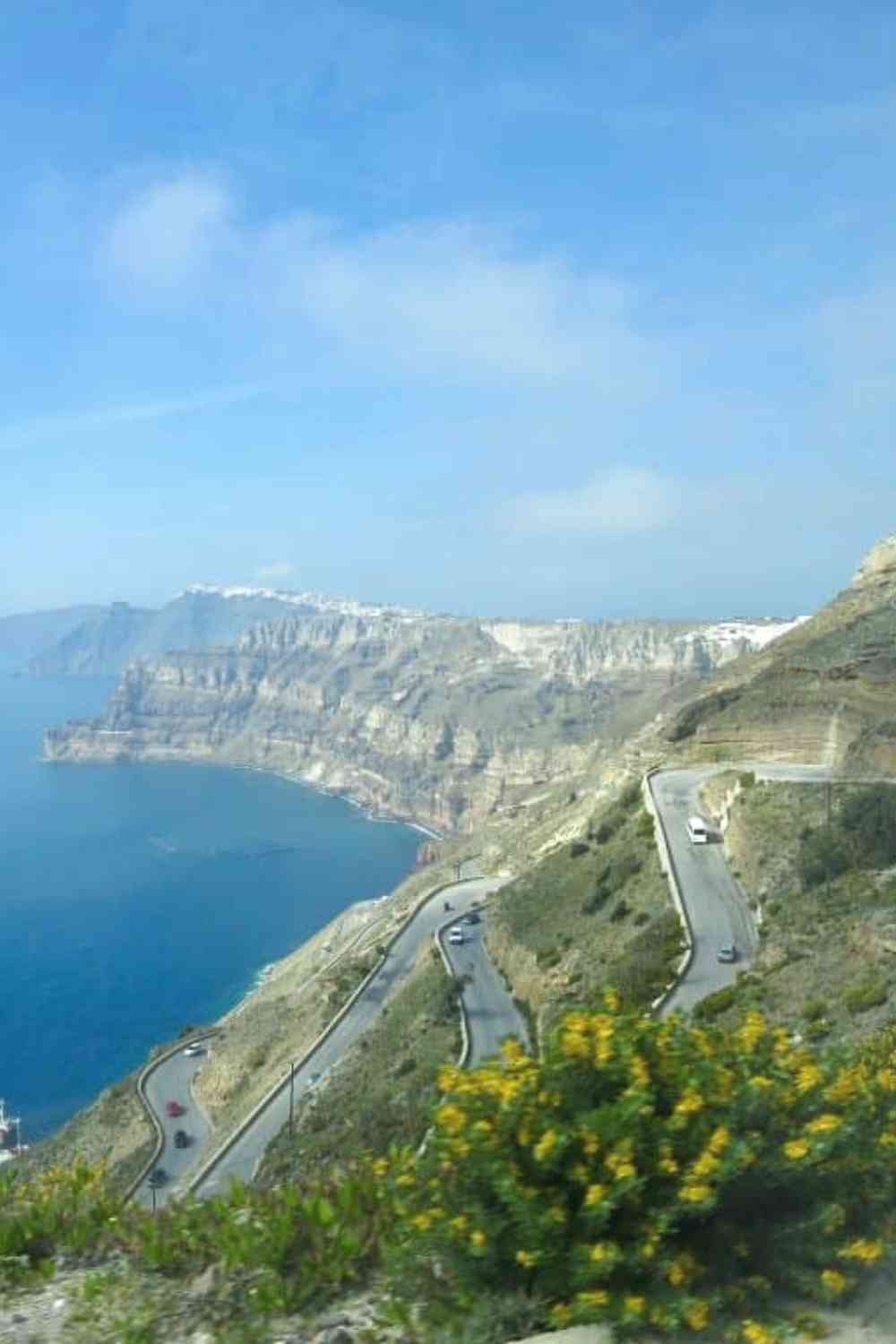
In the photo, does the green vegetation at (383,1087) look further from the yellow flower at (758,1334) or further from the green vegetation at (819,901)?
the yellow flower at (758,1334)

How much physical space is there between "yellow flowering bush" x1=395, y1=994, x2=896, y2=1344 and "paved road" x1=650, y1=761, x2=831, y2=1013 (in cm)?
844

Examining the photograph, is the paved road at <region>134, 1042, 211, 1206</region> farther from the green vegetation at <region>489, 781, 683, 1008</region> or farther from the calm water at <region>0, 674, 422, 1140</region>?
the calm water at <region>0, 674, 422, 1140</region>

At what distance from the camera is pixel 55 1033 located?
2154 inches

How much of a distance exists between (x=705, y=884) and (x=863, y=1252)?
1855 cm

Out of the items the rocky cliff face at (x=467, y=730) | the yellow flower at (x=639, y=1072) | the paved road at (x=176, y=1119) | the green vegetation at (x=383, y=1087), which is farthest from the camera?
the rocky cliff face at (x=467, y=730)

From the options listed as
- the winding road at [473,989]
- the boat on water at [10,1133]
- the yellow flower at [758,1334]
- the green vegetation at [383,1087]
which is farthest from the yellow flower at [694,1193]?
the boat on water at [10,1133]

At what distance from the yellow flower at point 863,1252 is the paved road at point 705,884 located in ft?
28.2

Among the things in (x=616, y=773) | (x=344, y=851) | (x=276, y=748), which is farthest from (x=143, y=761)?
(x=616, y=773)

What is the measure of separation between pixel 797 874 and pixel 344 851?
94.1 metres

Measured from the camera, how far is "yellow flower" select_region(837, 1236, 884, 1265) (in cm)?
365

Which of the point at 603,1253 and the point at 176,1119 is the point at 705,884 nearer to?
the point at 176,1119

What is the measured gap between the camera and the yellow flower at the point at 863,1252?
144 inches

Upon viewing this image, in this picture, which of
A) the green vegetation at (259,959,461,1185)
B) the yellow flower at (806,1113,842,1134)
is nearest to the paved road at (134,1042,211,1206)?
the green vegetation at (259,959,461,1185)

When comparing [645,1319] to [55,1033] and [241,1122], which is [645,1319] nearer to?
[241,1122]
